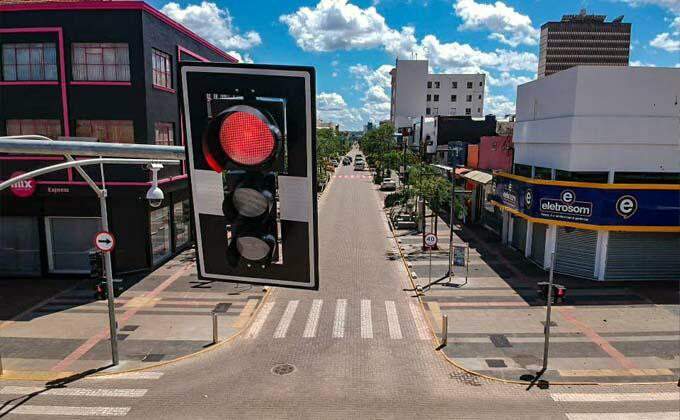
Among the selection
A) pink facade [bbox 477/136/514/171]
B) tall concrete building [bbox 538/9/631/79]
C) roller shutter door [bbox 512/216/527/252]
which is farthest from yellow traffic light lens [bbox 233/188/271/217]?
tall concrete building [bbox 538/9/631/79]

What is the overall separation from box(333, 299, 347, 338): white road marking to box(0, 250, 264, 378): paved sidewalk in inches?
138

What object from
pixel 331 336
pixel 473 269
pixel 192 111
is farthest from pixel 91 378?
pixel 473 269

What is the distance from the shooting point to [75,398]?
13336 mm

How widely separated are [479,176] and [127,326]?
26896mm

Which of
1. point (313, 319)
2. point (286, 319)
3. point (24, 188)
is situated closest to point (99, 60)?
point (24, 188)

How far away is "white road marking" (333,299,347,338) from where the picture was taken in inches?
697

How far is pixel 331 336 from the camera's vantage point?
57.2 feet

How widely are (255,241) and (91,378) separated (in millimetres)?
13768

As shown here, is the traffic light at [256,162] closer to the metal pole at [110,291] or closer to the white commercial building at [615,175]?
the metal pole at [110,291]

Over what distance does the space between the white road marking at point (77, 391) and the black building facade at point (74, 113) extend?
11493mm

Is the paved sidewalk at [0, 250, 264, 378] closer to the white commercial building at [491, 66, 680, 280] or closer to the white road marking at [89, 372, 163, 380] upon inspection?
the white road marking at [89, 372, 163, 380]

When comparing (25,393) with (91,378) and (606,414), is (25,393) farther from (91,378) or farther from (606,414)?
(606,414)

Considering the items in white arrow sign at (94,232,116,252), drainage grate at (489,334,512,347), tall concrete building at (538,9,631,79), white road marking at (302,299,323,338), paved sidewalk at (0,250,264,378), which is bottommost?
paved sidewalk at (0,250,264,378)

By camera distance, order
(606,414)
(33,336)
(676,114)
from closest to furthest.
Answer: (606,414)
(33,336)
(676,114)
